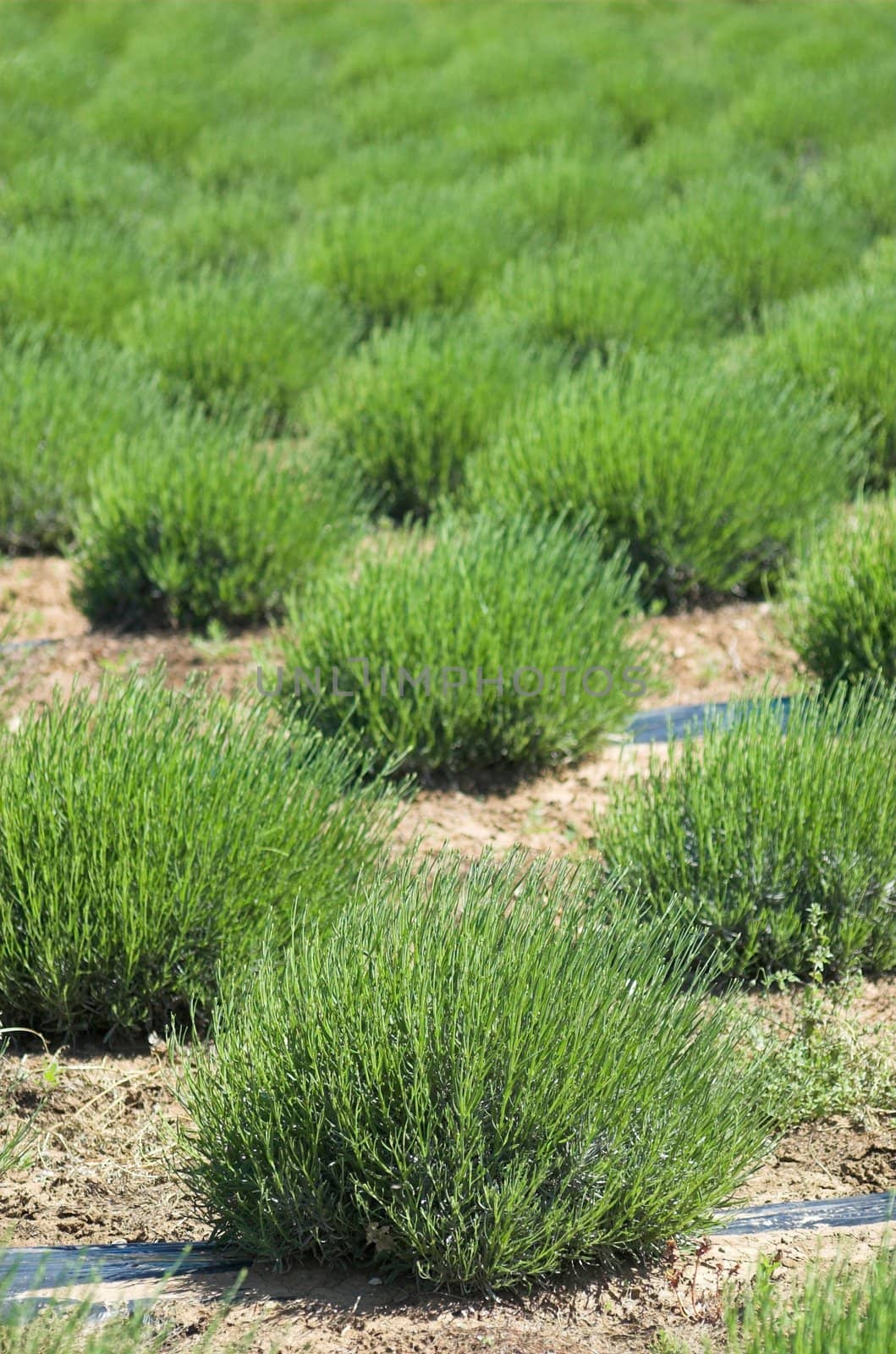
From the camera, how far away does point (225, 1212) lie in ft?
6.97

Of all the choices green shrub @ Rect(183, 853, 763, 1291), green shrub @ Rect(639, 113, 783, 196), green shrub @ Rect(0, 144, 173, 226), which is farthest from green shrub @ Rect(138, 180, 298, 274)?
green shrub @ Rect(183, 853, 763, 1291)

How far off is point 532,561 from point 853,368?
214 cm

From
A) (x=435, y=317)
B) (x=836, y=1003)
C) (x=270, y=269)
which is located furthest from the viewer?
(x=270, y=269)

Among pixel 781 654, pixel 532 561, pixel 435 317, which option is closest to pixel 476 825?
pixel 532 561

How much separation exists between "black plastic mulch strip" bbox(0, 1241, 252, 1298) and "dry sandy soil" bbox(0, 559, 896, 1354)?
3cm

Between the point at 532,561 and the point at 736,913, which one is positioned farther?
the point at 532,561

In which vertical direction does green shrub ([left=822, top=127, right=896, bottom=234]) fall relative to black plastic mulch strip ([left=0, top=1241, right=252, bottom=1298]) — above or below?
above

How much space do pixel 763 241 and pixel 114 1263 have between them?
6.11 metres

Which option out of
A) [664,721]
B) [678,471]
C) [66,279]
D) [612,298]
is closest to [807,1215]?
[664,721]

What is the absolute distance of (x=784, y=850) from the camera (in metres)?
2.85

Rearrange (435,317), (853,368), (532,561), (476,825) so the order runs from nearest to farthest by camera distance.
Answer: (476,825), (532,561), (853,368), (435,317)

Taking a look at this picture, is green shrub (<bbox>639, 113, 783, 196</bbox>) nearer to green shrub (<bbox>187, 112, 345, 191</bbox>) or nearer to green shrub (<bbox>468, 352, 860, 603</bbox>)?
green shrub (<bbox>187, 112, 345, 191</bbox>)

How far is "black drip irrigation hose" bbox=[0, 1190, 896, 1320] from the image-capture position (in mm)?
1992

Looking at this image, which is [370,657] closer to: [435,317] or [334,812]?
[334,812]
